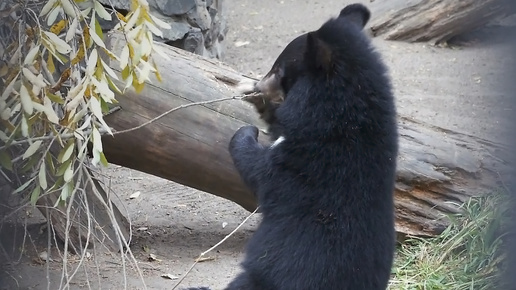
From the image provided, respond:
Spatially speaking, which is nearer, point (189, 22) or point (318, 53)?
point (318, 53)

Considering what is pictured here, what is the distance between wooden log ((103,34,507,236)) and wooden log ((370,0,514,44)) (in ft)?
16.1

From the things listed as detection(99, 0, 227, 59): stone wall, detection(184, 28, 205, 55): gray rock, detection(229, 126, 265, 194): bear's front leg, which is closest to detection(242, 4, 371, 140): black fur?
detection(229, 126, 265, 194): bear's front leg

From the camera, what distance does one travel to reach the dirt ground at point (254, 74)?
493 cm

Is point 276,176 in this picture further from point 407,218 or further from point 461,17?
point 461,17

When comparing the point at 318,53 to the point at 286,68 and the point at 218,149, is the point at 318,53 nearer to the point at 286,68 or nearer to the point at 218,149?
the point at 286,68

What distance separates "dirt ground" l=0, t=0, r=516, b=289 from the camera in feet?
16.2

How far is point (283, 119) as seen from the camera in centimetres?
372

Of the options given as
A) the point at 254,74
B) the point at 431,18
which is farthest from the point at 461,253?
the point at 431,18

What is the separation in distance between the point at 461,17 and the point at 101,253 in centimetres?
651

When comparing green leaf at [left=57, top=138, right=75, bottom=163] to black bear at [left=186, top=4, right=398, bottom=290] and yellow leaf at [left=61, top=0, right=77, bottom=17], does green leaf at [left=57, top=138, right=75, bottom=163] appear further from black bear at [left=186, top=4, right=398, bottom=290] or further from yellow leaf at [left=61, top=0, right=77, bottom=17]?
black bear at [left=186, top=4, right=398, bottom=290]

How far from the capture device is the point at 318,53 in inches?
140

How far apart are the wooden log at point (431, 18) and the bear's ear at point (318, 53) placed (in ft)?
22.0

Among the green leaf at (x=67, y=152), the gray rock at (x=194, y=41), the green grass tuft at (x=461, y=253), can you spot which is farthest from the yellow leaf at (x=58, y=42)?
the gray rock at (x=194, y=41)

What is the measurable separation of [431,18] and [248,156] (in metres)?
6.55
